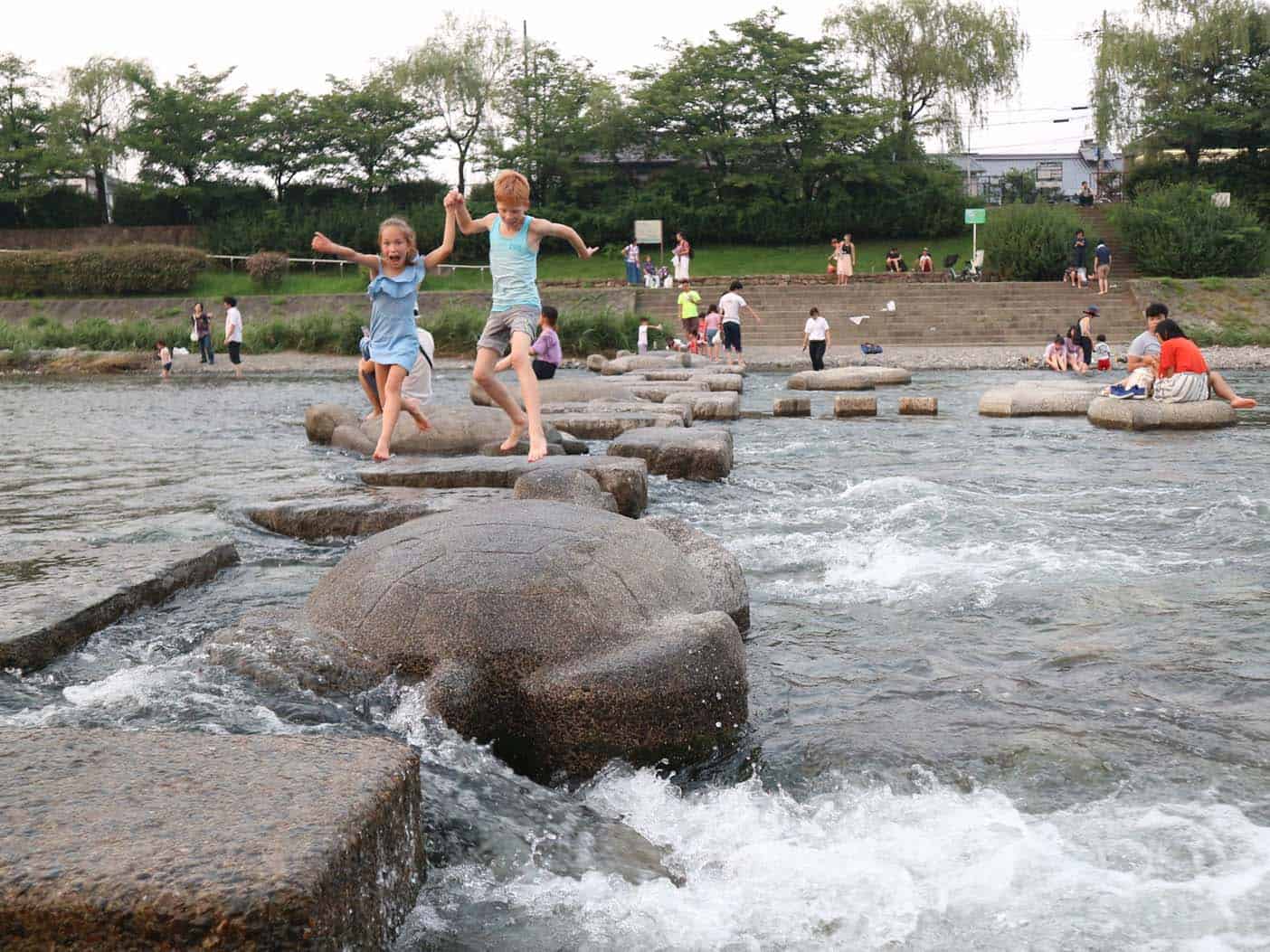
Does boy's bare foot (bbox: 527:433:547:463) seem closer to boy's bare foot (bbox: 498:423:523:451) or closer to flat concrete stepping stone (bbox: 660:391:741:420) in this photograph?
boy's bare foot (bbox: 498:423:523:451)

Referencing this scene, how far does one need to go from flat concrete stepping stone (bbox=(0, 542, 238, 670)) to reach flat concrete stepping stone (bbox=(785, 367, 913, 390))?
14.0 metres

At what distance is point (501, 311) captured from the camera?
25.5 feet

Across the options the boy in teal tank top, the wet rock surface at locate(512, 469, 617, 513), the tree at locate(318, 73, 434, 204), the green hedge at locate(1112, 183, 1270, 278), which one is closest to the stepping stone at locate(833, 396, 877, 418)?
the boy in teal tank top

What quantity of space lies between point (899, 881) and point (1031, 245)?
117 ft

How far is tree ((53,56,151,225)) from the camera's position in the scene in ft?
171

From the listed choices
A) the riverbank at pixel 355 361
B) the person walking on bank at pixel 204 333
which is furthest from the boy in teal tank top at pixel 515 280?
the person walking on bank at pixel 204 333

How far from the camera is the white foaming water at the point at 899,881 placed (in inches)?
97.9

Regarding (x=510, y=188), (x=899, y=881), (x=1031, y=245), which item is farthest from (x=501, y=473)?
(x=1031, y=245)

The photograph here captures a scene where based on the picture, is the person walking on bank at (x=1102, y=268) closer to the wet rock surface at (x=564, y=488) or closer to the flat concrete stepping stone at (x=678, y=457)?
the flat concrete stepping stone at (x=678, y=457)

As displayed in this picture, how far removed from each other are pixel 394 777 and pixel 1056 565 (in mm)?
4159

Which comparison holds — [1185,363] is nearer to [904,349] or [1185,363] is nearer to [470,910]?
[470,910]

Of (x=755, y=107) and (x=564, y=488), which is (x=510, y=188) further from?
(x=755, y=107)

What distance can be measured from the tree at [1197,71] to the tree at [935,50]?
540 centimetres

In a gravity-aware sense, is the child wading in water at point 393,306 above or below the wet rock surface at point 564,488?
above
